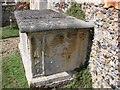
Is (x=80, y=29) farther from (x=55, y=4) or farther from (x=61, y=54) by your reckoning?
(x=55, y=4)

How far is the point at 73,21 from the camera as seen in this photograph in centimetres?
464

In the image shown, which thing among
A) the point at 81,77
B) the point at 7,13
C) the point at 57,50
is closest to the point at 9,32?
the point at 7,13

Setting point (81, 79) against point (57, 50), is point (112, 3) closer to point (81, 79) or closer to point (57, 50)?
point (57, 50)

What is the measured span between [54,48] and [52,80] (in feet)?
2.29

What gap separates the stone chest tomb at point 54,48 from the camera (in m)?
4.44

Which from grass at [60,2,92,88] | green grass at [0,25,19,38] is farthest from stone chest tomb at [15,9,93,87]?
green grass at [0,25,19,38]

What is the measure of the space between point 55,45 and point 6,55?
2.87 metres

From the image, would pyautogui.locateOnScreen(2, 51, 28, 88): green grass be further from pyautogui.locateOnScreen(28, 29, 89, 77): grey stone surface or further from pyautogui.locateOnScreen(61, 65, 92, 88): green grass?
pyautogui.locateOnScreen(61, 65, 92, 88): green grass

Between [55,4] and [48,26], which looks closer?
[48,26]

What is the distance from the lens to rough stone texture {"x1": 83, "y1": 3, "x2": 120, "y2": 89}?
3.63 metres

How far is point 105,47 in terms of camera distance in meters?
3.98

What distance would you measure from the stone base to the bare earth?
277 centimetres

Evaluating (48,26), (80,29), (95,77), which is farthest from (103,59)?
(48,26)

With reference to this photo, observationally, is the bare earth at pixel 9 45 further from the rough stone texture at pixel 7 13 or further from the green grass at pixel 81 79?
the rough stone texture at pixel 7 13
